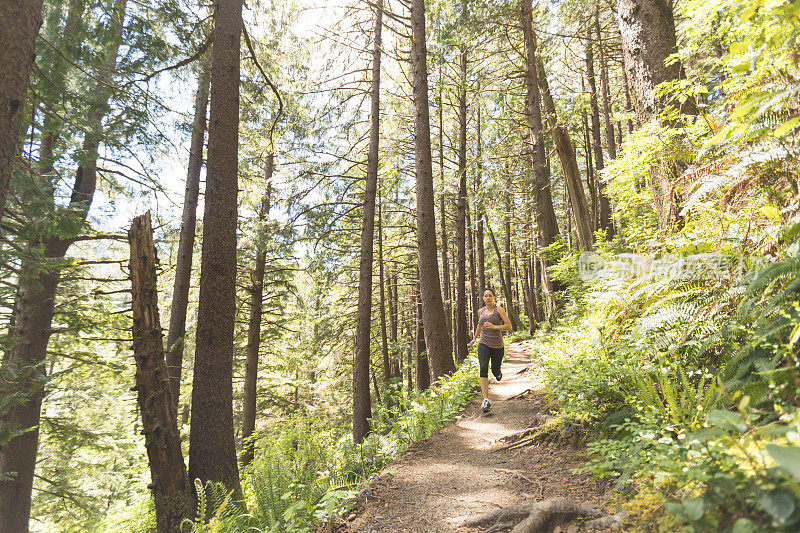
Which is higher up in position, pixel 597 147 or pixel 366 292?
pixel 597 147

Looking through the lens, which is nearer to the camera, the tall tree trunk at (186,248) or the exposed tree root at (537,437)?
the exposed tree root at (537,437)

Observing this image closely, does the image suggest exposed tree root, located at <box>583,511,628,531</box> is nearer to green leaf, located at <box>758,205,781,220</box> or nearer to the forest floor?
the forest floor

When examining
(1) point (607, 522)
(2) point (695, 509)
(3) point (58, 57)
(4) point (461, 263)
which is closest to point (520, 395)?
(1) point (607, 522)

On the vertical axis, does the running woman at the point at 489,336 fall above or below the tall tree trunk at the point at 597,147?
below

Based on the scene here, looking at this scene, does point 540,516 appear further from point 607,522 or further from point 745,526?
point 745,526

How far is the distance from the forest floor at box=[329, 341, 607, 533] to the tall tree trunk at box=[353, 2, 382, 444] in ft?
13.2

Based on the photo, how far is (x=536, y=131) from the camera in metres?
12.1

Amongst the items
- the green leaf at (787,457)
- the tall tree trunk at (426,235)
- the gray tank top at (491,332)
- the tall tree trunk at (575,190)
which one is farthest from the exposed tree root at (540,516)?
the tall tree trunk at (575,190)

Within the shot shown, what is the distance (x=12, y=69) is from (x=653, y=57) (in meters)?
7.71

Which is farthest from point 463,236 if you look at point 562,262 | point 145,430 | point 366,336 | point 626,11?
point 145,430

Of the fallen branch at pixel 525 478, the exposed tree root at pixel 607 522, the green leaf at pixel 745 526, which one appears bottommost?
the fallen branch at pixel 525 478

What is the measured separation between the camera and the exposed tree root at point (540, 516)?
8.38ft

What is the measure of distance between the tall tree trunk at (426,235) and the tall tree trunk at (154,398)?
5485 millimetres

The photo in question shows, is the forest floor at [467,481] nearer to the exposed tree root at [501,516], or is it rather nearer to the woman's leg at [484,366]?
the exposed tree root at [501,516]
